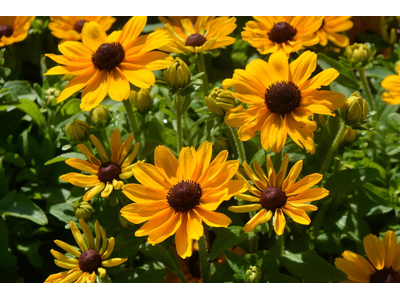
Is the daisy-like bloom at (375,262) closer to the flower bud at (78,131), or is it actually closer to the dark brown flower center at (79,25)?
the flower bud at (78,131)

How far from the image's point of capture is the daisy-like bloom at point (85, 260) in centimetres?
106

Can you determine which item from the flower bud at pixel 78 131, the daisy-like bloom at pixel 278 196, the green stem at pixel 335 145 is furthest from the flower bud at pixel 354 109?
the flower bud at pixel 78 131

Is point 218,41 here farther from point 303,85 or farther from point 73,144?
point 73,144

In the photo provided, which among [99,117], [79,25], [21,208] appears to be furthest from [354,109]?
[79,25]

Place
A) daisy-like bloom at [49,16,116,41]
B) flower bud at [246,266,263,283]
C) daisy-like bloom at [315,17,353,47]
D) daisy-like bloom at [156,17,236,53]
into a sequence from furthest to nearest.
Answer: daisy-like bloom at [49,16,116,41], daisy-like bloom at [315,17,353,47], daisy-like bloom at [156,17,236,53], flower bud at [246,266,263,283]

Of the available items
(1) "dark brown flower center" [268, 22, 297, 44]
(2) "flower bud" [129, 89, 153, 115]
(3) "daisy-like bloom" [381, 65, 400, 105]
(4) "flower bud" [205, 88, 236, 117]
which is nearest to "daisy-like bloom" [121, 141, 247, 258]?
(4) "flower bud" [205, 88, 236, 117]

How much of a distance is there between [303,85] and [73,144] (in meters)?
0.57

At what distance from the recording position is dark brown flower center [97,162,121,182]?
3.58 feet

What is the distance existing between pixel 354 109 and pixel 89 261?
68 cm

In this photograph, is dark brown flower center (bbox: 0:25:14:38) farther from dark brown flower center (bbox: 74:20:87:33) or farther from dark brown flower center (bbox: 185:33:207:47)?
dark brown flower center (bbox: 185:33:207:47)

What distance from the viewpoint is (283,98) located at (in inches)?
40.5

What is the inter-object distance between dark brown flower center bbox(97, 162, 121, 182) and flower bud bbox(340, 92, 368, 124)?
53cm

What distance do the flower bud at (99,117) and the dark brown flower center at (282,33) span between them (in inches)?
19.0

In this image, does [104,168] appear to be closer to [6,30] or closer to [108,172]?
[108,172]
